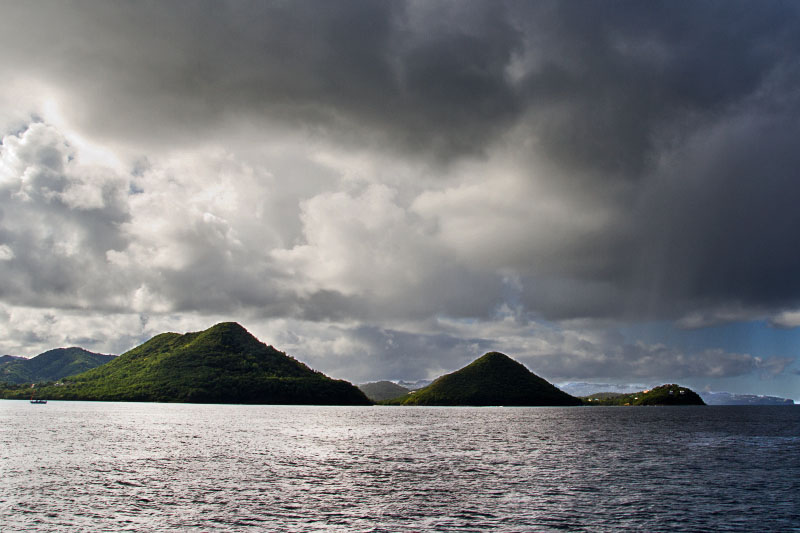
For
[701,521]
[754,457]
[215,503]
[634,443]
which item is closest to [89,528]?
[215,503]

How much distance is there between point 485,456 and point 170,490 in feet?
213

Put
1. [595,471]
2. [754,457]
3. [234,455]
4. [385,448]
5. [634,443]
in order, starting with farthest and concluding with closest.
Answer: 1. [634,443]
2. [385,448]
3. [754,457]
4. [234,455]
5. [595,471]

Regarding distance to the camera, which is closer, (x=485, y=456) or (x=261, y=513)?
(x=261, y=513)

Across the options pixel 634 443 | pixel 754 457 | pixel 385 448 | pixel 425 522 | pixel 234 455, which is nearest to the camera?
pixel 425 522

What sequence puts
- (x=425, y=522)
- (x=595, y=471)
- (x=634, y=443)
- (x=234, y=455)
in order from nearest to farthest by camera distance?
(x=425, y=522) < (x=595, y=471) < (x=234, y=455) < (x=634, y=443)

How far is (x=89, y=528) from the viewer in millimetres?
48844

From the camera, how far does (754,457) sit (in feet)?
375

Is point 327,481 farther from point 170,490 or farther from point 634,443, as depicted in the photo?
Answer: point 634,443

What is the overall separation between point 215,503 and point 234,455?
48.6 m

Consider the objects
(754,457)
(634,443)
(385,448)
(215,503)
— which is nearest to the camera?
(215,503)

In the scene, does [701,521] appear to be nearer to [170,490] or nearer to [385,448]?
[170,490]

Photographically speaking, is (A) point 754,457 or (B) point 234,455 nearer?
(B) point 234,455

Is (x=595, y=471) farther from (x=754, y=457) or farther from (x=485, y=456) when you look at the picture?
(x=754, y=457)

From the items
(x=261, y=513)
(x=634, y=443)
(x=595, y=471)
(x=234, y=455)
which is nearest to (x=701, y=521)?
(x=595, y=471)
